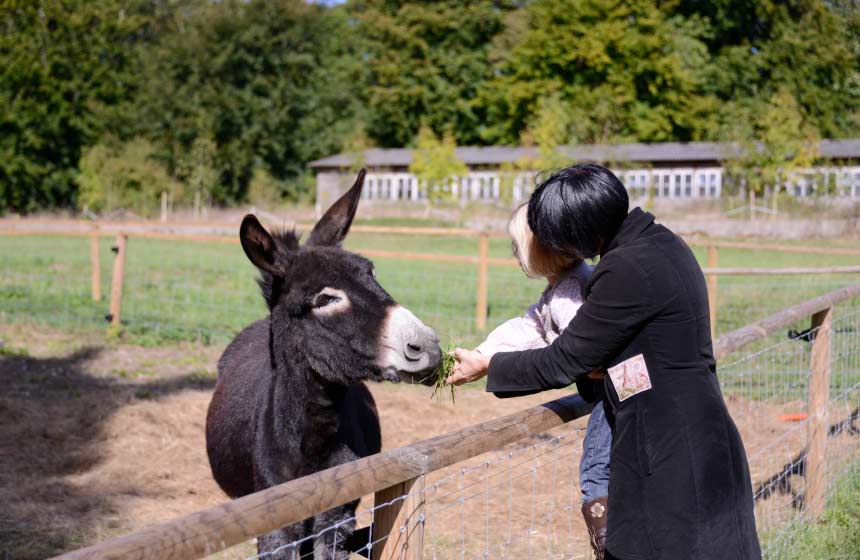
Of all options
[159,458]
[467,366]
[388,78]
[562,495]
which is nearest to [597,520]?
[467,366]

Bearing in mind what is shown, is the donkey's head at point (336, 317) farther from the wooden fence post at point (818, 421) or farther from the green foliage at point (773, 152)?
the green foliage at point (773, 152)

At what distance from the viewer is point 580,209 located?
2.29 meters

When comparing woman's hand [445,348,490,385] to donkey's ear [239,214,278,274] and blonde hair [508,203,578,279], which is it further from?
donkey's ear [239,214,278,274]

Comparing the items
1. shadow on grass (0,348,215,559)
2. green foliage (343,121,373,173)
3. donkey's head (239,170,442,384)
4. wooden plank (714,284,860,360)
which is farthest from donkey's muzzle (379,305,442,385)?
green foliage (343,121,373,173)

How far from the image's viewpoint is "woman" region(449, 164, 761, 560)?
7.22 ft

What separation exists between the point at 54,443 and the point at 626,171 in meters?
37.6

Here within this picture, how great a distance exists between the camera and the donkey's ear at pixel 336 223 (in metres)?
3.90

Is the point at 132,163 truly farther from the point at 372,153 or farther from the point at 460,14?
the point at 460,14

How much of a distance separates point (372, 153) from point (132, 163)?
47.7 ft

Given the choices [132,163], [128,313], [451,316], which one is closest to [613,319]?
[451,316]

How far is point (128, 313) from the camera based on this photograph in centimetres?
1224

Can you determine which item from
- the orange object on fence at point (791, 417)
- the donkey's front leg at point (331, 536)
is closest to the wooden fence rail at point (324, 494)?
the donkey's front leg at point (331, 536)

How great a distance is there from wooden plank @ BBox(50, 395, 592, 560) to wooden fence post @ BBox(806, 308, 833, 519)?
344cm

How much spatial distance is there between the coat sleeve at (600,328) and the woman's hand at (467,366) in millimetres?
339
